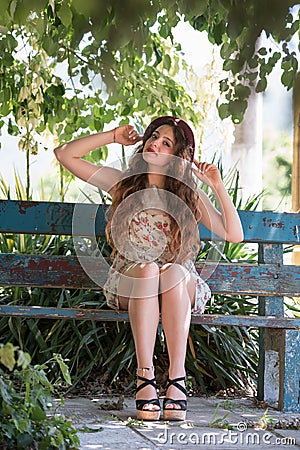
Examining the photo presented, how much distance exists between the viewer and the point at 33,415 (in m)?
1.85

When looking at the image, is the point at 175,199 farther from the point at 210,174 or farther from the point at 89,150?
the point at 89,150

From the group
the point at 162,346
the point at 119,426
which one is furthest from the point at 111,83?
the point at 162,346

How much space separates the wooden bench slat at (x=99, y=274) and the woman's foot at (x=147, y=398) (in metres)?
0.66

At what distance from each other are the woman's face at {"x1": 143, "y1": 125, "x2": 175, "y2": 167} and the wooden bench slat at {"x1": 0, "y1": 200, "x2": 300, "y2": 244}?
1.48ft

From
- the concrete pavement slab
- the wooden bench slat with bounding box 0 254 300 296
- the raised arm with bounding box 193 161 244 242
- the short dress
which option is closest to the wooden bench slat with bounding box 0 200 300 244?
the wooden bench slat with bounding box 0 254 300 296

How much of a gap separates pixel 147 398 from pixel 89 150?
1045 mm

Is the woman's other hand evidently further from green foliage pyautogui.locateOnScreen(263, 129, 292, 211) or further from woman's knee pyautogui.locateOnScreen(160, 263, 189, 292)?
green foliage pyautogui.locateOnScreen(263, 129, 292, 211)

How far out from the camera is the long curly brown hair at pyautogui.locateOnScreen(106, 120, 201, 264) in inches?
116

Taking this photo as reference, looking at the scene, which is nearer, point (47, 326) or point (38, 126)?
point (47, 326)

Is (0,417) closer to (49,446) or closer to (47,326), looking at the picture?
(49,446)

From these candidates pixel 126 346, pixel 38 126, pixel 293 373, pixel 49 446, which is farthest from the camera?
pixel 38 126

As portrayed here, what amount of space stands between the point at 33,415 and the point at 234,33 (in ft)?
3.42

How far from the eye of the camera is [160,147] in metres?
2.94

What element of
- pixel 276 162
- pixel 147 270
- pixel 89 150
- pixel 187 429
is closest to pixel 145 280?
Result: pixel 147 270
